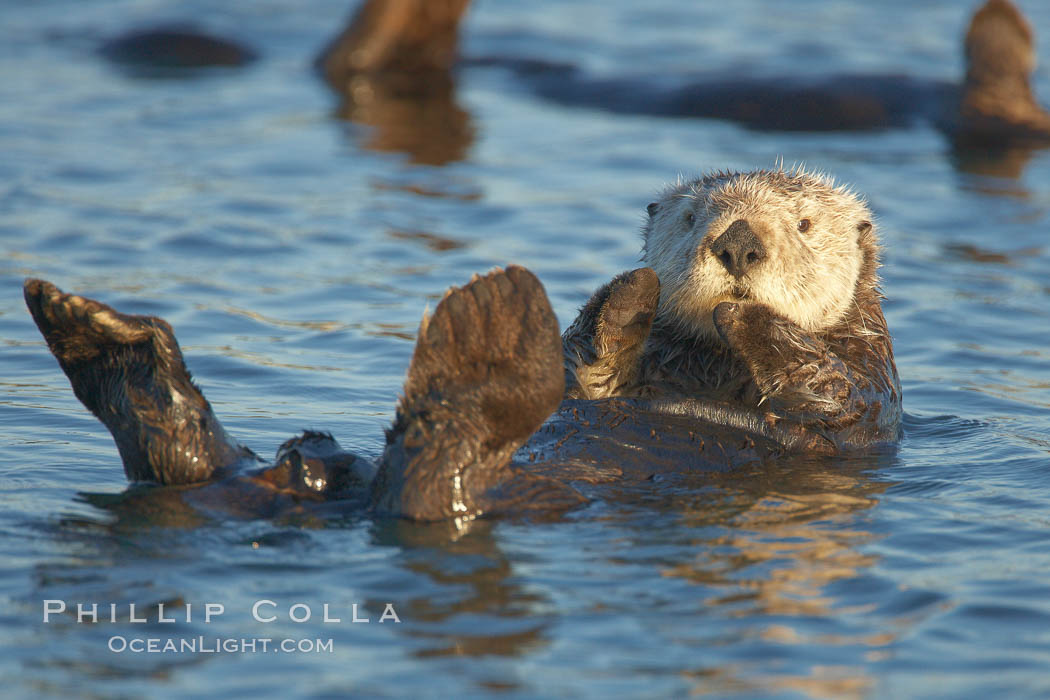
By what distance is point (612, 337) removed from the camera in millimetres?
4633

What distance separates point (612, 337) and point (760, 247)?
0.64 metres

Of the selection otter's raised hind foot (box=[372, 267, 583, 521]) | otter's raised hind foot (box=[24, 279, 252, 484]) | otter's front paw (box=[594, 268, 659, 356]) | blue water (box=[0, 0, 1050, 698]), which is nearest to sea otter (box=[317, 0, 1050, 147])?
blue water (box=[0, 0, 1050, 698])

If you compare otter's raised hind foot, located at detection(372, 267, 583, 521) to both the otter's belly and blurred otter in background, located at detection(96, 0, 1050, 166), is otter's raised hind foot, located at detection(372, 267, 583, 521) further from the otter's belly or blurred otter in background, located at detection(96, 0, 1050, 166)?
blurred otter in background, located at detection(96, 0, 1050, 166)

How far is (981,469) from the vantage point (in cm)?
453

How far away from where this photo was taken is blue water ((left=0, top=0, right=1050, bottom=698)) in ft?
9.77

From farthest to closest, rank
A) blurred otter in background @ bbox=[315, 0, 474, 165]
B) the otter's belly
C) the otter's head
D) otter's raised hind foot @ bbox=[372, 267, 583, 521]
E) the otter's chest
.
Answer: blurred otter in background @ bbox=[315, 0, 474, 165] < the otter's chest < the otter's head < the otter's belly < otter's raised hind foot @ bbox=[372, 267, 583, 521]

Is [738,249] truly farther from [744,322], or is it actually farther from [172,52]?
[172,52]

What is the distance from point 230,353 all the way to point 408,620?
3038mm

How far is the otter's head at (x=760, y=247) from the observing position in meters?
4.38

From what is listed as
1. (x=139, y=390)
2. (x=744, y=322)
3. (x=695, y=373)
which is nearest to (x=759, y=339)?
(x=744, y=322)

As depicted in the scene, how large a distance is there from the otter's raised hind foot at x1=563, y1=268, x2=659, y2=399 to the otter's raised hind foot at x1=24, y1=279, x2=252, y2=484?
4.56 ft

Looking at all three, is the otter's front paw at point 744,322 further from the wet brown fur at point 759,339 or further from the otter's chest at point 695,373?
the otter's chest at point 695,373

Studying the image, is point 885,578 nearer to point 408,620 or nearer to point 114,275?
point 408,620

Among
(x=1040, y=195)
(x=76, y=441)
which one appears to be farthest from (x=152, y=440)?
(x=1040, y=195)
